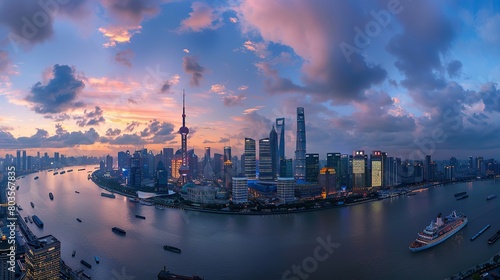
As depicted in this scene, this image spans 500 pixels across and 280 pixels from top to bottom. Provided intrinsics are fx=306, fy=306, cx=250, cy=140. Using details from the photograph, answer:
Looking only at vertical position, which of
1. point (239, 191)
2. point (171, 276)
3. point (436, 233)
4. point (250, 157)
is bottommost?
point (171, 276)

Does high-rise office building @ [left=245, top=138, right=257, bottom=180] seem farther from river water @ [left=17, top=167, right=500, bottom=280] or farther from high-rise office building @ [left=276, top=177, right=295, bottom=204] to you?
river water @ [left=17, top=167, right=500, bottom=280]

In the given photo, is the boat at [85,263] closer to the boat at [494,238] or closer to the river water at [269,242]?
the river water at [269,242]

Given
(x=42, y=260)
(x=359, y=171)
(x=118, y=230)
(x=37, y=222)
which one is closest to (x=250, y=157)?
(x=359, y=171)

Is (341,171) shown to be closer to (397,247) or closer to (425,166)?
(425,166)

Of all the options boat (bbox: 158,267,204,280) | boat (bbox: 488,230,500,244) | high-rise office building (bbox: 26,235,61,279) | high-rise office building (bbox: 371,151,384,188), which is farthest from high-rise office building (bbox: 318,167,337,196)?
high-rise office building (bbox: 26,235,61,279)

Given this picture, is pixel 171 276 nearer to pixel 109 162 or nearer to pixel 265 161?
pixel 265 161

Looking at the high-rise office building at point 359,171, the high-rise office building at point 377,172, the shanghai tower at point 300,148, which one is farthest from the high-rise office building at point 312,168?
the high-rise office building at point 377,172
